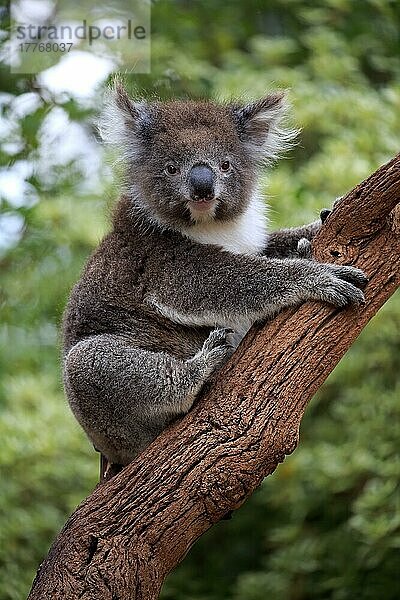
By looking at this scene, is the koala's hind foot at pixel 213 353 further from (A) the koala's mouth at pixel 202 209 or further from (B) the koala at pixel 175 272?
(A) the koala's mouth at pixel 202 209

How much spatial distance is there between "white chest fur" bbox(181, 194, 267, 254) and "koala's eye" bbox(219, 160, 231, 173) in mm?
233

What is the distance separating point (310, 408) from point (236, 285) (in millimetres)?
3234

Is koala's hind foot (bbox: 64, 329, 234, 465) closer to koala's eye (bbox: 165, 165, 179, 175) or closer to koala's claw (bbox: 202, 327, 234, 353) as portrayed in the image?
koala's claw (bbox: 202, 327, 234, 353)

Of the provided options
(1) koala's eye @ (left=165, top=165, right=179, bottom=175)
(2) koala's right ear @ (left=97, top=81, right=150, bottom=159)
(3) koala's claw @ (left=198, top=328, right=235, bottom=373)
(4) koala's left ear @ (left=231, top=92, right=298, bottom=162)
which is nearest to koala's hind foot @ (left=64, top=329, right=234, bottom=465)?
(3) koala's claw @ (left=198, top=328, right=235, bottom=373)

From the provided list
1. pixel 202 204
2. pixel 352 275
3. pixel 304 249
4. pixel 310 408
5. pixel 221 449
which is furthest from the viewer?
pixel 310 408

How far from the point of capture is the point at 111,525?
3277mm

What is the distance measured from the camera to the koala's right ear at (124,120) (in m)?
4.02

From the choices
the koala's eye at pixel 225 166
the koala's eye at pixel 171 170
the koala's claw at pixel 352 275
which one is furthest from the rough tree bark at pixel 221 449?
the koala's eye at pixel 171 170

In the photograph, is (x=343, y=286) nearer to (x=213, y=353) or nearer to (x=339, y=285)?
(x=339, y=285)

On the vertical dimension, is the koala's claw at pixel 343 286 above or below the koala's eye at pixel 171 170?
below

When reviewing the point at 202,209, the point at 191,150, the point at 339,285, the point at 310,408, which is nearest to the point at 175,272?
the point at 202,209

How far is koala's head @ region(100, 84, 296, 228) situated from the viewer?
3814 mm

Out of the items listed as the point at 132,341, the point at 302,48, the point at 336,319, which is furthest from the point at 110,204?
the point at 302,48

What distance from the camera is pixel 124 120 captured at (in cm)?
404
